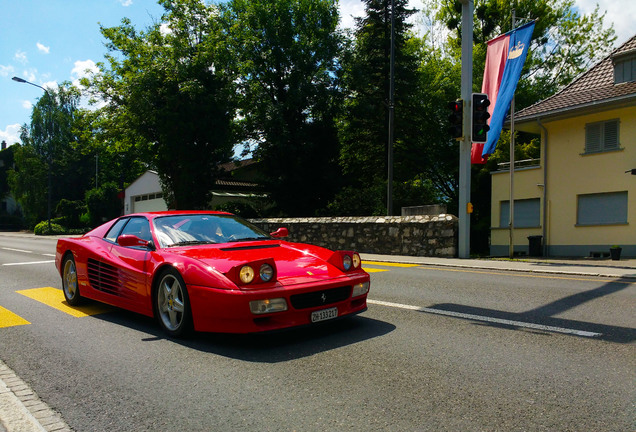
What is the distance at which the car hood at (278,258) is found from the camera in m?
4.82

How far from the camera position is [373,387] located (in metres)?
3.55

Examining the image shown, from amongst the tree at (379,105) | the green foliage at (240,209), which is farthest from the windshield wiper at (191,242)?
the green foliage at (240,209)

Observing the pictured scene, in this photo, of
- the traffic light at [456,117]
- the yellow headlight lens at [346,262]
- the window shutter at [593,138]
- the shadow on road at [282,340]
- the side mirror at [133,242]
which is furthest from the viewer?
the window shutter at [593,138]

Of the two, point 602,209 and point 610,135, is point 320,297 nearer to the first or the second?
point 602,209

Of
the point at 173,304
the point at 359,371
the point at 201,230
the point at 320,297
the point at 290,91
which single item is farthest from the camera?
the point at 290,91

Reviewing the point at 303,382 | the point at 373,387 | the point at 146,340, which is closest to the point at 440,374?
the point at 373,387

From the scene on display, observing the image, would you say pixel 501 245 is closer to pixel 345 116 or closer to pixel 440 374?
pixel 345 116

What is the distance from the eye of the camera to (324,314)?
15.9 ft

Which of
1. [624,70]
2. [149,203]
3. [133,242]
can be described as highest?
[624,70]

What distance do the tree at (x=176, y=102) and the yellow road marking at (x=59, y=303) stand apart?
2295cm

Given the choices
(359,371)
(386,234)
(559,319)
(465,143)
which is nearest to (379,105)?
(386,234)

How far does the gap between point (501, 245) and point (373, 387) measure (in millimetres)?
22885

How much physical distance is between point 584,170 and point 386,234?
33.2 ft

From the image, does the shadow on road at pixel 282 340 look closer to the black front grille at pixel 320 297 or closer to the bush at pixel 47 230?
the black front grille at pixel 320 297
